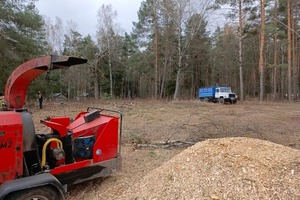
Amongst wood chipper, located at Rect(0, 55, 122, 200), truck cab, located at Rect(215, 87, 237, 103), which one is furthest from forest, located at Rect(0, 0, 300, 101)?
wood chipper, located at Rect(0, 55, 122, 200)

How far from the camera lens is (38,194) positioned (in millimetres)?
3523

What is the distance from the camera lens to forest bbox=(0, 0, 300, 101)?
20.6m

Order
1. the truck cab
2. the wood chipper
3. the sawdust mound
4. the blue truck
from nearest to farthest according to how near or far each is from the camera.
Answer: the wood chipper < the sawdust mound < the truck cab < the blue truck

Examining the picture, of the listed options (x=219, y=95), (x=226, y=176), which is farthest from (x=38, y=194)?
(x=219, y=95)

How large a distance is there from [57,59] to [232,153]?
9.53 feet

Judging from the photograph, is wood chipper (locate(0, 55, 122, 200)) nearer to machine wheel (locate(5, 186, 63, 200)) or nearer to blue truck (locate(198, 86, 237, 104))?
machine wheel (locate(5, 186, 63, 200))

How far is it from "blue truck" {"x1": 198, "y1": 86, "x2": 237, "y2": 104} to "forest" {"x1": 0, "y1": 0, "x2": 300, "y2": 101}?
1.55 m

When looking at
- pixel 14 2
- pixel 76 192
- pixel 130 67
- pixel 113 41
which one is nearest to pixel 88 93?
pixel 130 67

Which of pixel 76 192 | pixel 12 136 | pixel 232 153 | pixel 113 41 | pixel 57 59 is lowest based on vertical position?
pixel 76 192

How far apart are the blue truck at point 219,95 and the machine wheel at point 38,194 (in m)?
26.3

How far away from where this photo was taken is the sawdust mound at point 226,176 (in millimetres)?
3602

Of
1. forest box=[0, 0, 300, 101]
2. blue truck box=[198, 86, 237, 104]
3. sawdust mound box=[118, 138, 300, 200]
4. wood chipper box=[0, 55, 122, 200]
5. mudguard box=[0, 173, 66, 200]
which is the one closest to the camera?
mudguard box=[0, 173, 66, 200]

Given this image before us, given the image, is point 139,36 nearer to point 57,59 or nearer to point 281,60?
point 281,60

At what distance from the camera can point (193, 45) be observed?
30.9 metres
